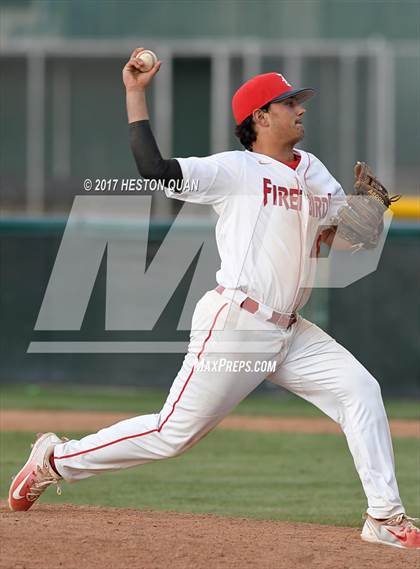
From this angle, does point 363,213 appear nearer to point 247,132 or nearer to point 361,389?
point 247,132

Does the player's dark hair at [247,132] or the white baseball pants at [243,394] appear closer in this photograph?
the white baseball pants at [243,394]

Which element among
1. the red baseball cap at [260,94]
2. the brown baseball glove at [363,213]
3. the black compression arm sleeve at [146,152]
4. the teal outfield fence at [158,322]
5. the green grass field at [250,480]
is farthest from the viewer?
the teal outfield fence at [158,322]

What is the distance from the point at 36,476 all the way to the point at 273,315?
134 cm

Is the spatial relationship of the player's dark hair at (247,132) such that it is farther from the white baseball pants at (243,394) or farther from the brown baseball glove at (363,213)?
the white baseball pants at (243,394)

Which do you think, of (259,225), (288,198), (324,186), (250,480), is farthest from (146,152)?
(250,480)

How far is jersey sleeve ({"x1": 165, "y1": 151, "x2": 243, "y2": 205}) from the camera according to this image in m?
5.29

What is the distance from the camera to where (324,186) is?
579 centimetres

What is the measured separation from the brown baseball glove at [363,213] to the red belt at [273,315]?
1.74ft

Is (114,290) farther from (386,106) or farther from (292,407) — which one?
(386,106)

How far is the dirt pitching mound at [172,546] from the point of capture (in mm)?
4836

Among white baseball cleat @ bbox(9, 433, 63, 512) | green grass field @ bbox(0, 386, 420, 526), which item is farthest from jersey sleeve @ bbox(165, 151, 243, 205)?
green grass field @ bbox(0, 386, 420, 526)

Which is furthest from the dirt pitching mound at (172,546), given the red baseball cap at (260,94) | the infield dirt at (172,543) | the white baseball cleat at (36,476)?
the red baseball cap at (260,94)

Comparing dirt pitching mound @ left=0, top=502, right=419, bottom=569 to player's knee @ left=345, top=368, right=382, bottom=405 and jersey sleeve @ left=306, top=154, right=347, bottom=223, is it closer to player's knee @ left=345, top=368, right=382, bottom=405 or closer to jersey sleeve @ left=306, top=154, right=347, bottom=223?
player's knee @ left=345, top=368, right=382, bottom=405

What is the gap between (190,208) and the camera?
57.2 feet
